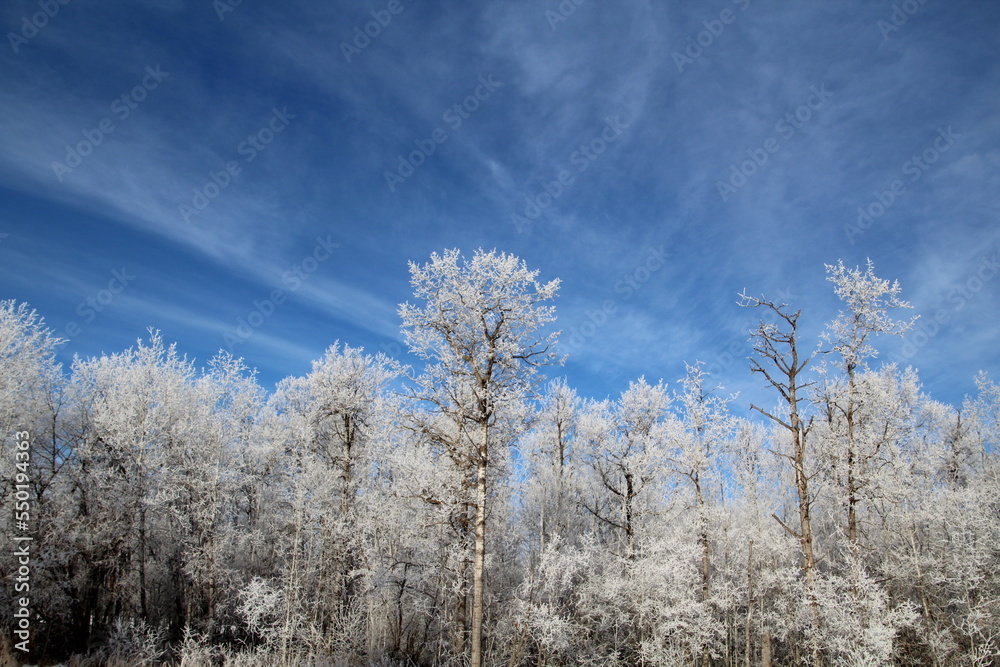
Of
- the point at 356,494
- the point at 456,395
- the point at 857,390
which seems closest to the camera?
the point at 857,390

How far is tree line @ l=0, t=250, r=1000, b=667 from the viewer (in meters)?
14.5

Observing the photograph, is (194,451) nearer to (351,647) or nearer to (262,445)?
(262,445)

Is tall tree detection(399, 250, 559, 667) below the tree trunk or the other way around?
the other way around

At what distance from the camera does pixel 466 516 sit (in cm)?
1603

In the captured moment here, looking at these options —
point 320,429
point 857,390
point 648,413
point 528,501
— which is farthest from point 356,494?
point 857,390

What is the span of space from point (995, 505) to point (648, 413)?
14989 mm

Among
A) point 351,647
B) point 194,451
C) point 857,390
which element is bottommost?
point 351,647

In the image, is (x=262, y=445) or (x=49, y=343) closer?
(x=49, y=343)

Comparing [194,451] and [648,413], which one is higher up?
[648,413]

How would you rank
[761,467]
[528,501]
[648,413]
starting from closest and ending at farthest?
1. [648,413]
2. [528,501]
3. [761,467]

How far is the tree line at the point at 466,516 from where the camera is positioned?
47.5 feet

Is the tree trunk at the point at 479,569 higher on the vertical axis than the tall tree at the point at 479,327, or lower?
lower

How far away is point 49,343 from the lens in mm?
21750

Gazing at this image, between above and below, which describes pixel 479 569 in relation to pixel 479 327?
below
